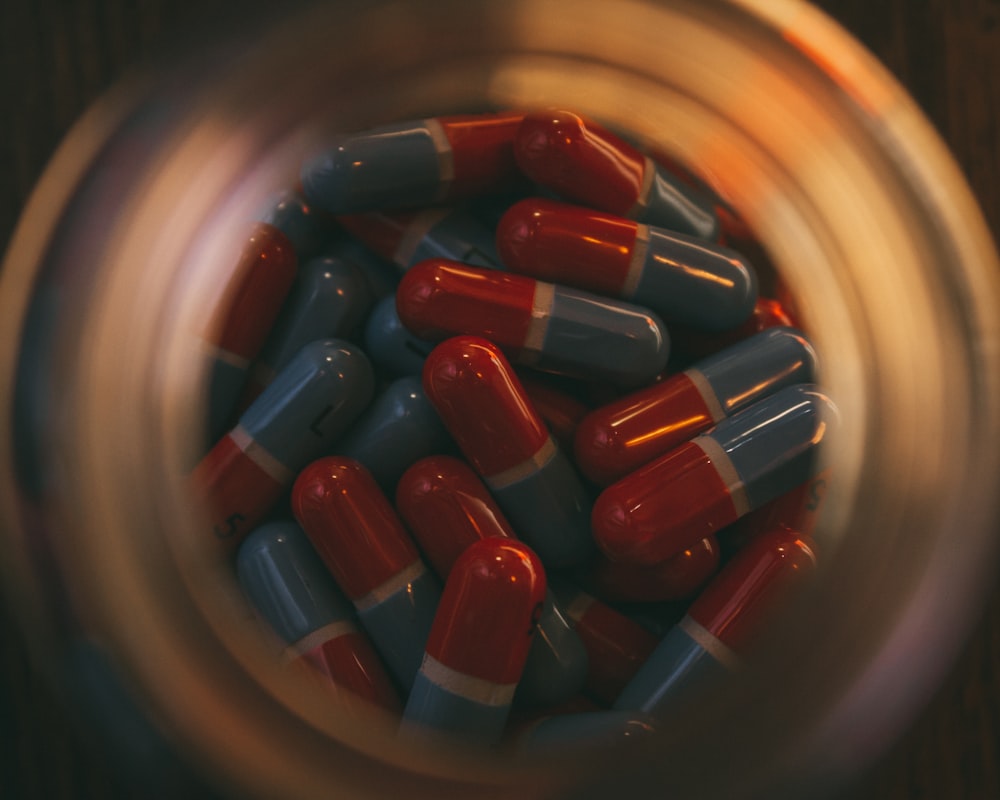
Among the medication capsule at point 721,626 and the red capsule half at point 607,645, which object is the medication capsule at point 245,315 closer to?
the red capsule half at point 607,645

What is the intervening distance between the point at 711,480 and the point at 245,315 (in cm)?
64

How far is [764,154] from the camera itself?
1052 millimetres

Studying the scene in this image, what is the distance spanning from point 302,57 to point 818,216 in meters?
0.57

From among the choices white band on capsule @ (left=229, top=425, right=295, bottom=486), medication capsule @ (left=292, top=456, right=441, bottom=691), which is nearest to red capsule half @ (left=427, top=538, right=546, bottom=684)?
medication capsule @ (left=292, top=456, right=441, bottom=691)

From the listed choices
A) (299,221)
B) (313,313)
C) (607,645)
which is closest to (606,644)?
(607,645)

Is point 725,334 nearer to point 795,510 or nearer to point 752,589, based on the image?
point 795,510

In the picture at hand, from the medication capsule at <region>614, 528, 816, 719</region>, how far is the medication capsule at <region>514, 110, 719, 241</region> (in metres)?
0.48

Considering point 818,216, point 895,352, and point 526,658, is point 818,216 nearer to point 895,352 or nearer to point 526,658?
point 895,352

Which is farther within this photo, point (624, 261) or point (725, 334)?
point (725, 334)

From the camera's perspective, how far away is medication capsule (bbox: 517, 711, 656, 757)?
990mm

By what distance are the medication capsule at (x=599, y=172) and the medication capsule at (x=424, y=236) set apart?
13cm

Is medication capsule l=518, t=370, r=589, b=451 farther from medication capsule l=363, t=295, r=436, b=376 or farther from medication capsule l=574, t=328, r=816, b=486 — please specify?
medication capsule l=363, t=295, r=436, b=376

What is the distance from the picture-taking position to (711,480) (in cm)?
114

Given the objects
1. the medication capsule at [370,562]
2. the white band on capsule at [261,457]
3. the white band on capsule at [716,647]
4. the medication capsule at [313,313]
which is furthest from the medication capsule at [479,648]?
the medication capsule at [313,313]
